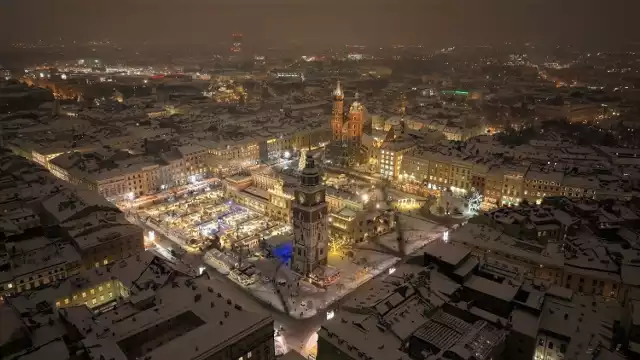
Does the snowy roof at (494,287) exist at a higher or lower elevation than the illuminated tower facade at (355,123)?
lower

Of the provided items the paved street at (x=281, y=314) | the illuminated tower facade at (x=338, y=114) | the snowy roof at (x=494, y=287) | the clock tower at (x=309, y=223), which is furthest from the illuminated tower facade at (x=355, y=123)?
the snowy roof at (x=494, y=287)

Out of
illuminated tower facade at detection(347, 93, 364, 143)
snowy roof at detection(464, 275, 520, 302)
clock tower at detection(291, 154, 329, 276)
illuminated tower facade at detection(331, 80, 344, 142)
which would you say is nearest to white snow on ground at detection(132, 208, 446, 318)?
clock tower at detection(291, 154, 329, 276)

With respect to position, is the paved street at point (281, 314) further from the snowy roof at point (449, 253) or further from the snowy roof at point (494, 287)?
the snowy roof at point (494, 287)

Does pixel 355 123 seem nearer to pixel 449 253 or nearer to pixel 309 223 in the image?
Answer: pixel 309 223

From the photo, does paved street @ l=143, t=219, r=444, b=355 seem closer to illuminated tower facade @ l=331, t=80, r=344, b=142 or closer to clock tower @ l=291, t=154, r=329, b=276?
clock tower @ l=291, t=154, r=329, b=276

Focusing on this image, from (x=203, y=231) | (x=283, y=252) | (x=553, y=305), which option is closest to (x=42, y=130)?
(x=203, y=231)

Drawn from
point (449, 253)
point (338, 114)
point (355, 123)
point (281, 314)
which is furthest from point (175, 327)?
point (338, 114)

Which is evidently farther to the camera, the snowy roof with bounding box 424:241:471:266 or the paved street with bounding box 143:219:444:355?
the snowy roof with bounding box 424:241:471:266
